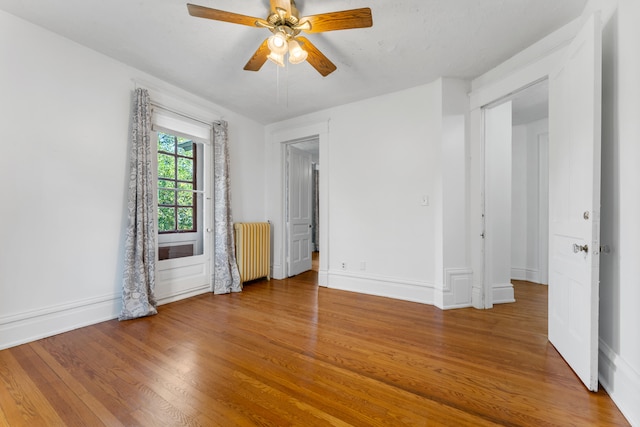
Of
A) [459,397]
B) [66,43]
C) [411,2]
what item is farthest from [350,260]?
[66,43]

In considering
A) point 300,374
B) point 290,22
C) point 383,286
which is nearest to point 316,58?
point 290,22

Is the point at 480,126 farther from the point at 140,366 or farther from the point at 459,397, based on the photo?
the point at 140,366

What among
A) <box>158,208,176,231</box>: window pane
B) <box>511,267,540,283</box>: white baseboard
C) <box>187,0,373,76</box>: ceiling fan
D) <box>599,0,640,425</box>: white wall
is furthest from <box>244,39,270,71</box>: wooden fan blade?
<box>511,267,540,283</box>: white baseboard

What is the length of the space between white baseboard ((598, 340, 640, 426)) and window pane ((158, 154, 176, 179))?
419cm

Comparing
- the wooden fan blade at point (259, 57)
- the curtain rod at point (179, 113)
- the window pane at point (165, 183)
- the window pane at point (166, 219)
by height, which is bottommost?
the window pane at point (166, 219)

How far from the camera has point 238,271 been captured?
12.3 ft

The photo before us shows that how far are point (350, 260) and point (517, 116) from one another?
3.51 metres

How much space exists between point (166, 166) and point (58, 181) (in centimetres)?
104

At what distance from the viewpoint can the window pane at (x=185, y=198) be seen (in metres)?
3.35

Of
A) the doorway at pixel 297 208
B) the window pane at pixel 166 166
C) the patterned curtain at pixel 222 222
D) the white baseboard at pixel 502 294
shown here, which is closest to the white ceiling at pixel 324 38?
the patterned curtain at pixel 222 222

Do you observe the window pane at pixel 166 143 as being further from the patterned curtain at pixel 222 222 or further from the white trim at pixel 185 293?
the white trim at pixel 185 293

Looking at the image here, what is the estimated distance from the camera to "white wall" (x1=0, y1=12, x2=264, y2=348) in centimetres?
208

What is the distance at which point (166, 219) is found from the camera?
3.21m

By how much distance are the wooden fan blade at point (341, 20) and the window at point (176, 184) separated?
2306 millimetres
